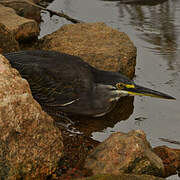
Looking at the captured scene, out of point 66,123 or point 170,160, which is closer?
point 170,160

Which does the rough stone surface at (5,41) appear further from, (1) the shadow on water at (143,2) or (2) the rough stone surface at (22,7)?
(1) the shadow on water at (143,2)

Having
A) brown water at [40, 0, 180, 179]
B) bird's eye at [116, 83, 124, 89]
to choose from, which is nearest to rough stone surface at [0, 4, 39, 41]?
brown water at [40, 0, 180, 179]

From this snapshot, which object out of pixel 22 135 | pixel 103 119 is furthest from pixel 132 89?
pixel 22 135

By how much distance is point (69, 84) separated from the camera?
4184mm

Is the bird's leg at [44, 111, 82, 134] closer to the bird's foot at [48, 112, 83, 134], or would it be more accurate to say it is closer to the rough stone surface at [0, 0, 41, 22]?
the bird's foot at [48, 112, 83, 134]

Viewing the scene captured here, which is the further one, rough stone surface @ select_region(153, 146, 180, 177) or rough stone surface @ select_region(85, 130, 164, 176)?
rough stone surface @ select_region(153, 146, 180, 177)

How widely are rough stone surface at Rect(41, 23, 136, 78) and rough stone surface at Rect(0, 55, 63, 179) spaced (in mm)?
2292

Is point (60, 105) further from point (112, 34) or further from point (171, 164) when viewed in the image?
point (112, 34)

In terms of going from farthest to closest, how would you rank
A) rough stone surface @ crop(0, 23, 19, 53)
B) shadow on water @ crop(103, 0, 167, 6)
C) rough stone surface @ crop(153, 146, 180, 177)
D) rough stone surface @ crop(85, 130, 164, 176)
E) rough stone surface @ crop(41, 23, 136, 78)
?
shadow on water @ crop(103, 0, 167, 6) → rough stone surface @ crop(41, 23, 136, 78) → rough stone surface @ crop(0, 23, 19, 53) → rough stone surface @ crop(153, 146, 180, 177) → rough stone surface @ crop(85, 130, 164, 176)

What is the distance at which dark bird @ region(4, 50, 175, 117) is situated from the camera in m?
4.17

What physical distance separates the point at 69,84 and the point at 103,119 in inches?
24.5

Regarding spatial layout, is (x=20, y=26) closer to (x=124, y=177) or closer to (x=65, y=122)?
(x=65, y=122)

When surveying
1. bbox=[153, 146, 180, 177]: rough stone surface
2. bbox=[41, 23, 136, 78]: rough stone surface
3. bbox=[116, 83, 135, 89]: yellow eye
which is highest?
bbox=[116, 83, 135, 89]: yellow eye

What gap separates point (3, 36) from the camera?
5055 millimetres
